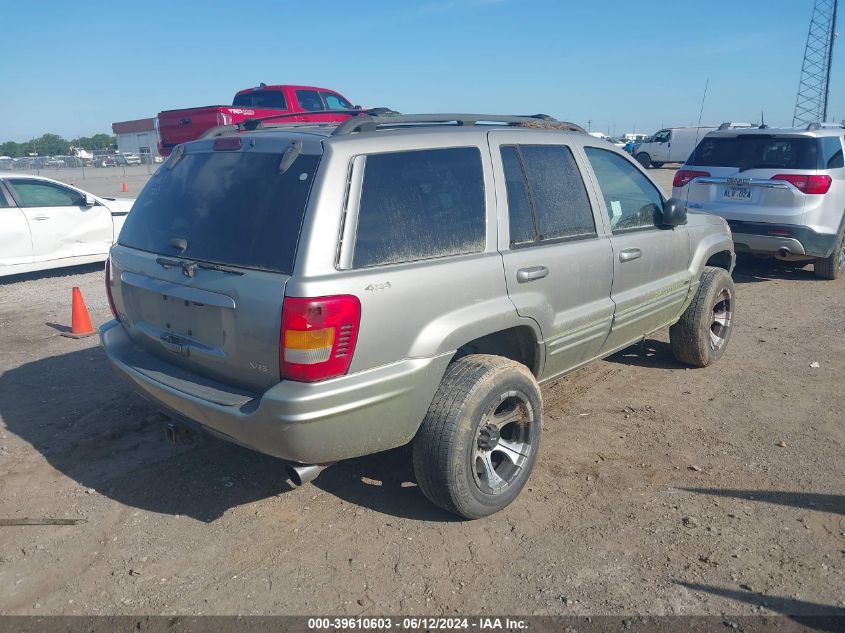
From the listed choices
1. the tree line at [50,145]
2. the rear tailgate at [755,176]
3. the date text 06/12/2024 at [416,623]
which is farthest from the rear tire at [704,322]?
the tree line at [50,145]

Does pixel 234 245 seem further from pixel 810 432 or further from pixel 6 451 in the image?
pixel 810 432

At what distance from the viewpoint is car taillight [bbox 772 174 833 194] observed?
7.92m

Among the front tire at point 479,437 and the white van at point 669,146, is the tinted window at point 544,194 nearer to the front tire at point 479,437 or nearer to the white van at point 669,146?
the front tire at point 479,437

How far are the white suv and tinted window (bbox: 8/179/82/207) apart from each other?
827cm

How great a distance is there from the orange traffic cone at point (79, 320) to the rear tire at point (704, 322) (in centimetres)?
545

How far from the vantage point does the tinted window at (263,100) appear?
47.3 ft

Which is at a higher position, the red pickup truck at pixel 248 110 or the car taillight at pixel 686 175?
the red pickup truck at pixel 248 110

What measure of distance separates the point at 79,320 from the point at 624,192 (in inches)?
205

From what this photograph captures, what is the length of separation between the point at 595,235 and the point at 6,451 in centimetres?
393

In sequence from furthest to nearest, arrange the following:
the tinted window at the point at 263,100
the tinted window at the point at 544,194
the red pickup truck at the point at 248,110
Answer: the tinted window at the point at 263,100 → the red pickup truck at the point at 248,110 → the tinted window at the point at 544,194

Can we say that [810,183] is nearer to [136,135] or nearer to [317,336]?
[317,336]

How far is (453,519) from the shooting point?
351 cm

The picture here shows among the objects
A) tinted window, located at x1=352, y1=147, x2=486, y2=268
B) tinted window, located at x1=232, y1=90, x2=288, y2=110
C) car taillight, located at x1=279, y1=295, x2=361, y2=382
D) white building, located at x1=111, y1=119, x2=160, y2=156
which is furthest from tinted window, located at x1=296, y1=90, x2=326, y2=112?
white building, located at x1=111, y1=119, x2=160, y2=156

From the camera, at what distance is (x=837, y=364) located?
18.7 feet
